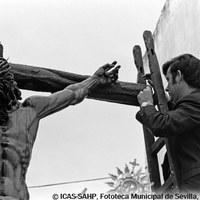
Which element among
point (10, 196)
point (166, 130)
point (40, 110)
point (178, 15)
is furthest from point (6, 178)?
point (178, 15)

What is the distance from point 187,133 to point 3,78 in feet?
3.30

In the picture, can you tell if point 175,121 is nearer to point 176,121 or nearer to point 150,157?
point 176,121

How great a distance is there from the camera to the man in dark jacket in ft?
11.3

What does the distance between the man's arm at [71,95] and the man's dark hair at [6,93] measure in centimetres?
10

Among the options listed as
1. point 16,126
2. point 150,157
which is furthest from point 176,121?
point 150,157

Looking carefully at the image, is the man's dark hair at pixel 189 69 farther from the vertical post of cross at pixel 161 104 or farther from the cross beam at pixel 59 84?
the cross beam at pixel 59 84

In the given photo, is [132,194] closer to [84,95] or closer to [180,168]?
[180,168]

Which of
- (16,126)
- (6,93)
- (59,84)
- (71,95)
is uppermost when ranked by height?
(59,84)

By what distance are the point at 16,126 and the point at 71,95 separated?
1.74ft

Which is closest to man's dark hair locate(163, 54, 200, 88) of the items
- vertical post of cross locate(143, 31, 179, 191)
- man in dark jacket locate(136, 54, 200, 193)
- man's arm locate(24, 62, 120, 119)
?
man in dark jacket locate(136, 54, 200, 193)

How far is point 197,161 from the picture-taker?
11.2 ft

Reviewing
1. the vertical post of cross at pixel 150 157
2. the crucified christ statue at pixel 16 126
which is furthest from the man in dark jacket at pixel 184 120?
the vertical post of cross at pixel 150 157

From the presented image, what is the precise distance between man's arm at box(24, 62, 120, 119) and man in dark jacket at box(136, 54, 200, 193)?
40 cm

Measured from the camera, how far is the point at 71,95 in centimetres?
377
